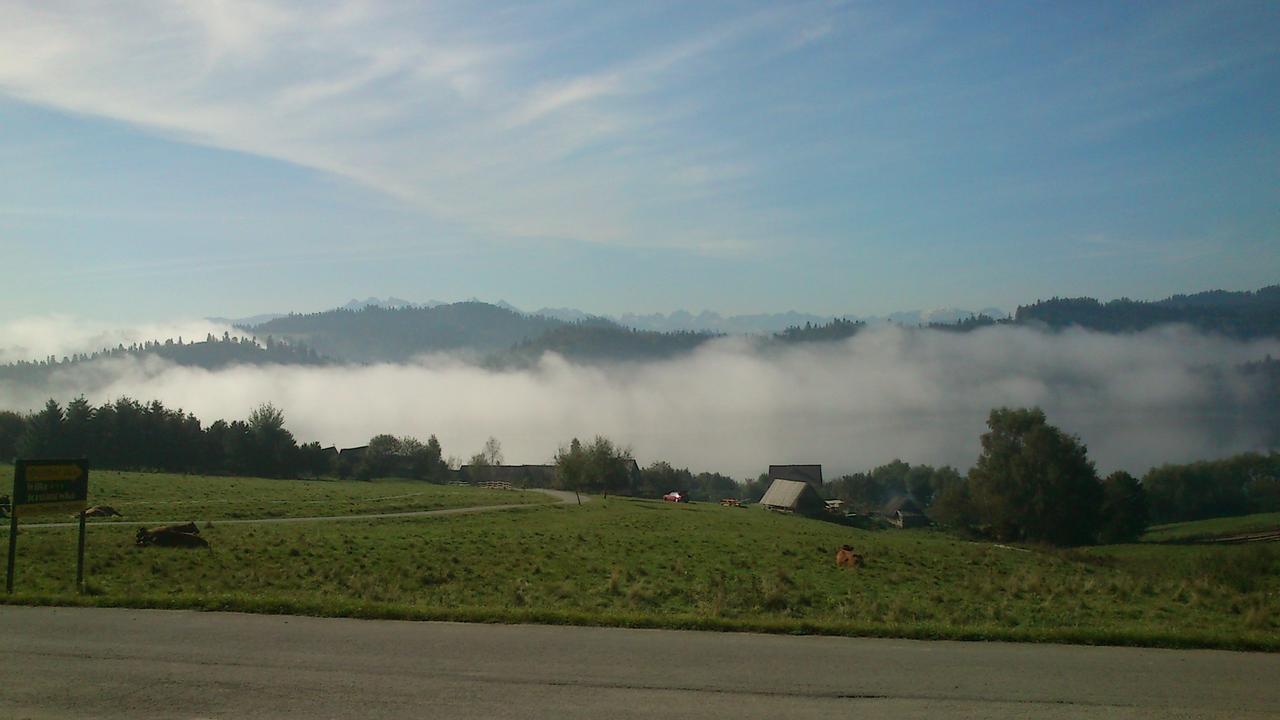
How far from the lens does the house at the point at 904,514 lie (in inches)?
→ 4352

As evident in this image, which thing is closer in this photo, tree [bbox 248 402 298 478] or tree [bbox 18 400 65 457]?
tree [bbox 18 400 65 457]

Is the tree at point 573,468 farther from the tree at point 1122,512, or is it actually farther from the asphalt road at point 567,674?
the asphalt road at point 567,674

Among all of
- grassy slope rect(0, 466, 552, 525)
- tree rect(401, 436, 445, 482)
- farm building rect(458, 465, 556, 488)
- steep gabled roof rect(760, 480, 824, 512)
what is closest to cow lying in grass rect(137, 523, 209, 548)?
grassy slope rect(0, 466, 552, 525)

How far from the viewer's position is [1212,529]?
78.1 metres

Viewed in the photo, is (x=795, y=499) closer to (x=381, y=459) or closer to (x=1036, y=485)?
(x=1036, y=485)

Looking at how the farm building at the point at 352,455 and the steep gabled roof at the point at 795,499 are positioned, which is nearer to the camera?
the steep gabled roof at the point at 795,499

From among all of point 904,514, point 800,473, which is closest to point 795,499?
point 904,514

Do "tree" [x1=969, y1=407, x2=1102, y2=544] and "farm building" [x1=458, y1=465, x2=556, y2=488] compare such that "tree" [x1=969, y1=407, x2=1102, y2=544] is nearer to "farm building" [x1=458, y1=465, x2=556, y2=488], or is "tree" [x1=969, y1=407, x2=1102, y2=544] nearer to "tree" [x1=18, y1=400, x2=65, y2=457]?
"farm building" [x1=458, y1=465, x2=556, y2=488]

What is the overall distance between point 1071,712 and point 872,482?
152661mm

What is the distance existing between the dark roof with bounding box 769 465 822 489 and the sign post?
125124 millimetres

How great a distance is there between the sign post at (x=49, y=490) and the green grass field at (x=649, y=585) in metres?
1.24

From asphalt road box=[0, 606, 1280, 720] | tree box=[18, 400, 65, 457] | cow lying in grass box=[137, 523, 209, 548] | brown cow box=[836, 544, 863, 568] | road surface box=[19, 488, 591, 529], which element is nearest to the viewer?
asphalt road box=[0, 606, 1280, 720]

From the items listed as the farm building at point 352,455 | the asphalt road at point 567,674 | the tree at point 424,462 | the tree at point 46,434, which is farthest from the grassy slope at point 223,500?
the tree at point 424,462

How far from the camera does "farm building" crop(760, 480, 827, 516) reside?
9088 cm
